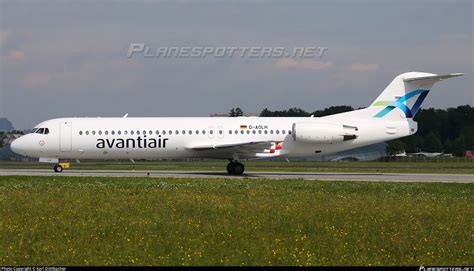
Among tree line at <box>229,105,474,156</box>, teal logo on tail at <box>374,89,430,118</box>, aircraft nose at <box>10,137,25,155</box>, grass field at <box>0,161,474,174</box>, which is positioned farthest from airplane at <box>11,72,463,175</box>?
tree line at <box>229,105,474,156</box>

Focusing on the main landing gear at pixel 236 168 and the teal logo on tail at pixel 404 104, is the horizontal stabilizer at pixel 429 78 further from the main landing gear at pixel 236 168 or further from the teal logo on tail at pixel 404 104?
the main landing gear at pixel 236 168

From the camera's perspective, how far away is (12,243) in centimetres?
1162

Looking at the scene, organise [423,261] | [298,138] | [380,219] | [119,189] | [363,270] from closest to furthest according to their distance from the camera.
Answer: [363,270], [423,261], [380,219], [119,189], [298,138]

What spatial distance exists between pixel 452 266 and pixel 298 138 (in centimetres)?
2476

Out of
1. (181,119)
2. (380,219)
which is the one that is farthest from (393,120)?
(380,219)

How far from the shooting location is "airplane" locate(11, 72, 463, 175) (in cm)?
3541

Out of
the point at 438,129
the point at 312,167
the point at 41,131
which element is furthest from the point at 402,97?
the point at 438,129

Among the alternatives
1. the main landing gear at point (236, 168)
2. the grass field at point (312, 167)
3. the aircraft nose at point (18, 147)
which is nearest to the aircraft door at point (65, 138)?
the aircraft nose at point (18, 147)

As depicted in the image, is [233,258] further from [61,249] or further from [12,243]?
[12,243]

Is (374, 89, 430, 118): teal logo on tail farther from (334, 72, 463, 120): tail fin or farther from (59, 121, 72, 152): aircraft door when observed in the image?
(59, 121, 72, 152): aircraft door

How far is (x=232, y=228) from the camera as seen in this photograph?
13203 millimetres

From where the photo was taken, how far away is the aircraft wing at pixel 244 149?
111ft

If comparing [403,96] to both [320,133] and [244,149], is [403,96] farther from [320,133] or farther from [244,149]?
[244,149]

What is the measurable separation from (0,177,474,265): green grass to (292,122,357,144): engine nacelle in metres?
13.9
